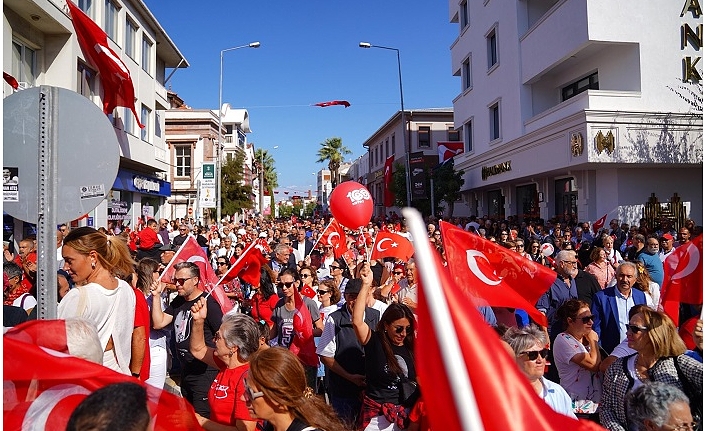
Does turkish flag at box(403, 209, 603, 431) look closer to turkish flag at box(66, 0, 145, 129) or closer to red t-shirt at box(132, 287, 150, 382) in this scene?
red t-shirt at box(132, 287, 150, 382)

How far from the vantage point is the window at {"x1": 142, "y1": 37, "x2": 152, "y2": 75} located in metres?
24.1

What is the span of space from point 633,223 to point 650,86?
4.58 m

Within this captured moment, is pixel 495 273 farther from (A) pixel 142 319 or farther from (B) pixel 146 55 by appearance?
(B) pixel 146 55

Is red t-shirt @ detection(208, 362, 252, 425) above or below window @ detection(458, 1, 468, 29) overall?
below

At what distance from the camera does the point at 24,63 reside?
1536 centimetres

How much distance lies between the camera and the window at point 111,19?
19859 mm

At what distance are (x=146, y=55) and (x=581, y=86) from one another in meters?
18.8

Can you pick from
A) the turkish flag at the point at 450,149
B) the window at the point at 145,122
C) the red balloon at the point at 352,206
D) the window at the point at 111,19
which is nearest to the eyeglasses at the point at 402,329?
the red balloon at the point at 352,206

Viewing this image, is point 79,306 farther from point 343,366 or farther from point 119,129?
point 119,129

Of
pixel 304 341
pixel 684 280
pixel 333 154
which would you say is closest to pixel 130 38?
pixel 304 341

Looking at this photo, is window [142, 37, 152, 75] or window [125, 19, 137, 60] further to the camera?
window [142, 37, 152, 75]

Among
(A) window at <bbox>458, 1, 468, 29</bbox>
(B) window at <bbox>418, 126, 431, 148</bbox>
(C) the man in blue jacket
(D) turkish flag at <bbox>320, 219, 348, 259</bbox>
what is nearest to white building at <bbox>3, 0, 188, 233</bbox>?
(D) turkish flag at <bbox>320, 219, 348, 259</bbox>

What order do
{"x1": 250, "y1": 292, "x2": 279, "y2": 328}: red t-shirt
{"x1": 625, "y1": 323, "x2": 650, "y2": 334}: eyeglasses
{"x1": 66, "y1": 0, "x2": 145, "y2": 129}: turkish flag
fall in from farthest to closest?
{"x1": 66, "y1": 0, "x2": 145, "y2": 129}: turkish flag, {"x1": 250, "y1": 292, "x2": 279, "y2": 328}: red t-shirt, {"x1": 625, "y1": 323, "x2": 650, "y2": 334}: eyeglasses

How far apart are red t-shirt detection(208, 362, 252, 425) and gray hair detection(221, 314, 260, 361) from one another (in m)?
0.10
